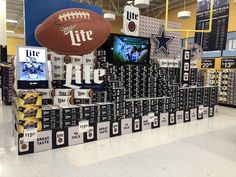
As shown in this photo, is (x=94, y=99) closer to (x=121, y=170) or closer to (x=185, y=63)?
(x=121, y=170)

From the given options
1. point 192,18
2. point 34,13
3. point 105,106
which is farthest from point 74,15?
point 192,18

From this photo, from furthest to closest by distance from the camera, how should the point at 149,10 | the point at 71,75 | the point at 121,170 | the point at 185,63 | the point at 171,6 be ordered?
the point at 149,10
the point at 171,6
the point at 185,63
the point at 71,75
the point at 121,170

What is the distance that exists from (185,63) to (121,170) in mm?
2907

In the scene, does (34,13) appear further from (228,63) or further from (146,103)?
(228,63)

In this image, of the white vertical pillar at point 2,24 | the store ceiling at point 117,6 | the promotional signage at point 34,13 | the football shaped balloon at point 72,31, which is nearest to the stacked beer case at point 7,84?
the white vertical pillar at point 2,24

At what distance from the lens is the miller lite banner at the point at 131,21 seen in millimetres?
3916

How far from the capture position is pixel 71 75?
2992mm

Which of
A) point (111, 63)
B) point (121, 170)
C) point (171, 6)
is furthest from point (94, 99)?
point (171, 6)

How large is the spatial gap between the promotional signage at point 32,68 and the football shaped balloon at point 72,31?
22 cm

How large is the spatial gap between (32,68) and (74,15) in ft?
2.87

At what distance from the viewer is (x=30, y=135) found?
8.17ft

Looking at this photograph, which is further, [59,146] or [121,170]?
[59,146]

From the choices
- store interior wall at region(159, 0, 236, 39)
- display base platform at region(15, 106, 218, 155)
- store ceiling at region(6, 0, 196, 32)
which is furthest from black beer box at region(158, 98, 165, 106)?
store ceiling at region(6, 0, 196, 32)

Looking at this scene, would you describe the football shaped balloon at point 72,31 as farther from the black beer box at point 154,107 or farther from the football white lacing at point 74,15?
the black beer box at point 154,107
